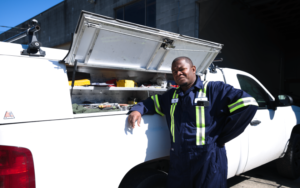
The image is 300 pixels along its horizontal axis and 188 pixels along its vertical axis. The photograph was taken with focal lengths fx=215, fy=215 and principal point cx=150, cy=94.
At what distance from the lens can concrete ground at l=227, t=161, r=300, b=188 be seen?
3670mm

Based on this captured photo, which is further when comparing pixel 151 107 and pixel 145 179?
pixel 151 107

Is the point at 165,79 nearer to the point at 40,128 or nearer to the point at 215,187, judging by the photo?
the point at 215,187

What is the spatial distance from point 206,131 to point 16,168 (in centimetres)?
144

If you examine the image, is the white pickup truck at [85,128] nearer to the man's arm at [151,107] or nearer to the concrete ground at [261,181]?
the man's arm at [151,107]

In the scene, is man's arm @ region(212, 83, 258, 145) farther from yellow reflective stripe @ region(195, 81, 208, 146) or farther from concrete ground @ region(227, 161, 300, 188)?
concrete ground @ region(227, 161, 300, 188)

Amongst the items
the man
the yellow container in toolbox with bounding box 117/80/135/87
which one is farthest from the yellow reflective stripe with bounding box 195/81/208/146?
the yellow container in toolbox with bounding box 117/80/135/87

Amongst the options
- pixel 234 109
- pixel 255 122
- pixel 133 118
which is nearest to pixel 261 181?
pixel 255 122

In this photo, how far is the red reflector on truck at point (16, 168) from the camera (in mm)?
1291

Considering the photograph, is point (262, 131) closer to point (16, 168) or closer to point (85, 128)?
point (85, 128)

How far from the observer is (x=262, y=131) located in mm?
3018

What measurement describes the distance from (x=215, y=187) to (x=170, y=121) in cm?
69

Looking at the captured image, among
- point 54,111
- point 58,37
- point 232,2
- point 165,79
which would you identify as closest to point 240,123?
point 54,111

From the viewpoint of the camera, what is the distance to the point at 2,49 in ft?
5.73

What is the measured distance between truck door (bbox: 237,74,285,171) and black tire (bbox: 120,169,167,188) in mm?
1487
